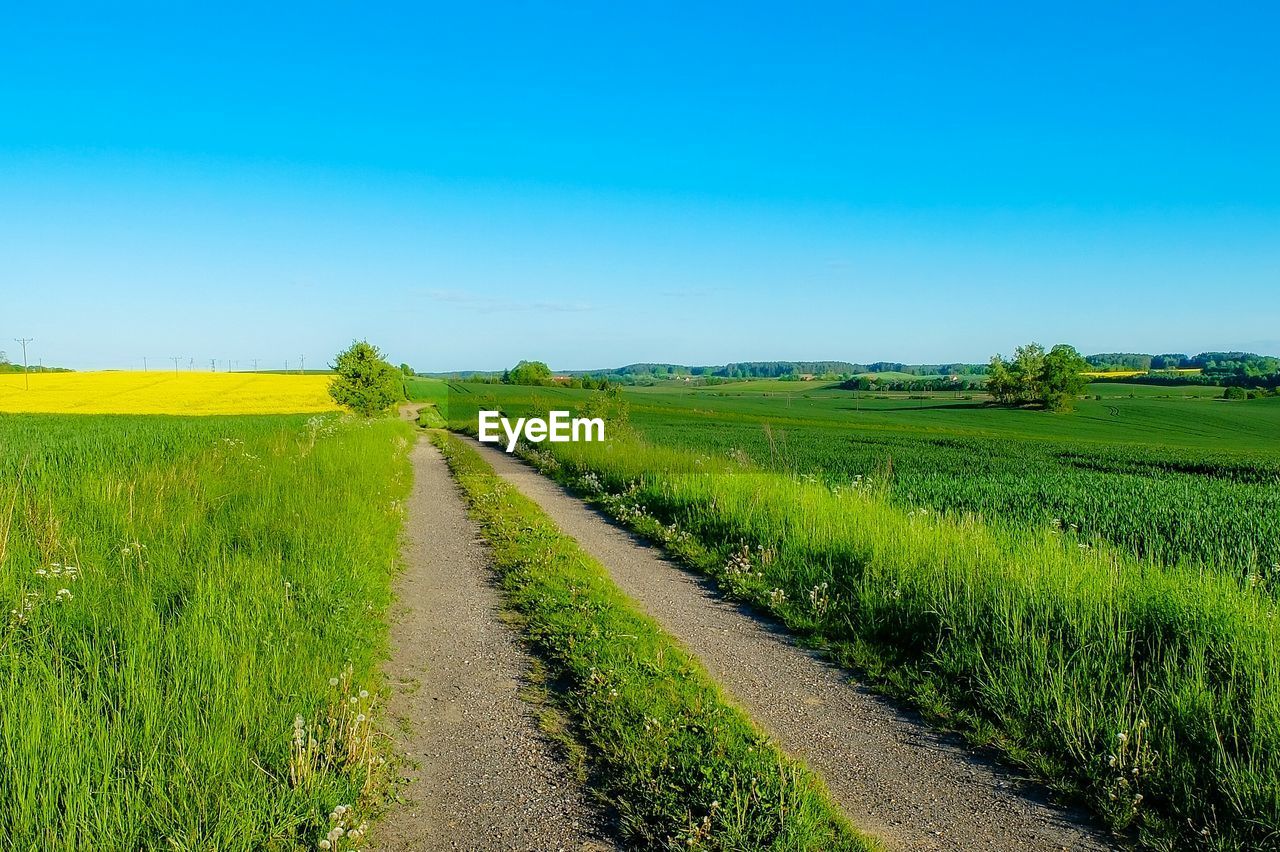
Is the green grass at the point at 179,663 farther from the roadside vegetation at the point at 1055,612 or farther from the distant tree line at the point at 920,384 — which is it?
the distant tree line at the point at 920,384

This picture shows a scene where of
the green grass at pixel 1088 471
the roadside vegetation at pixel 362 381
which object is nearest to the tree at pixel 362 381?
the roadside vegetation at pixel 362 381

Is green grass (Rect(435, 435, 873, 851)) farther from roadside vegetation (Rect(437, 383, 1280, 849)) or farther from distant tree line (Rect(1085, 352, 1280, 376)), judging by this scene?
distant tree line (Rect(1085, 352, 1280, 376))

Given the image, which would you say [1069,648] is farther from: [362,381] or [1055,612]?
[362,381]

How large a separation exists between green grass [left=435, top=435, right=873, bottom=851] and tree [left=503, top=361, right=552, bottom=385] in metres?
123

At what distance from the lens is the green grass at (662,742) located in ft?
11.9

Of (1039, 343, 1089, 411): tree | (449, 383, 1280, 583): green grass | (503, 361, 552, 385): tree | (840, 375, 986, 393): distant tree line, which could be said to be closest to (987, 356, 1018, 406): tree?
(1039, 343, 1089, 411): tree

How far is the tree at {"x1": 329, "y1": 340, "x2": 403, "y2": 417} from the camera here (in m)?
48.9

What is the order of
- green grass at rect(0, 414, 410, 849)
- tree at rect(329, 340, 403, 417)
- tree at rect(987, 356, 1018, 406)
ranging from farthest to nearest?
tree at rect(987, 356, 1018, 406) → tree at rect(329, 340, 403, 417) → green grass at rect(0, 414, 410, 849)

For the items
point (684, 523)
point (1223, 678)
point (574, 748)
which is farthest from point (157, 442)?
point (1223, 678)

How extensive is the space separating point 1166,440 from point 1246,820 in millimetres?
62864

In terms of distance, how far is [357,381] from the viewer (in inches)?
1940

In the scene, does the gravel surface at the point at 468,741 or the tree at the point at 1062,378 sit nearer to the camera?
the gravel surface at the point at 468,741

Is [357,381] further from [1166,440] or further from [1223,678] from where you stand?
[1166,440]

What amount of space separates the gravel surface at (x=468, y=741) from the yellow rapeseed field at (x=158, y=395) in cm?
5757
